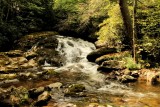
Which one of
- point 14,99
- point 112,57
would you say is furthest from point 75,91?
point 112,57

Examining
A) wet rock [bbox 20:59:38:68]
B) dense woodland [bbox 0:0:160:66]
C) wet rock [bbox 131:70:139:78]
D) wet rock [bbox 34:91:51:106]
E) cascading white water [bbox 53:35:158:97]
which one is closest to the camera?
wet rock [bbox 34:91:51:106]

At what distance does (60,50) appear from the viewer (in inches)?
907

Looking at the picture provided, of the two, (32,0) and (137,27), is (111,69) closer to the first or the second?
(137,27)

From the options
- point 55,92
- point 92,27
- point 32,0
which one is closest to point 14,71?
point 55,92

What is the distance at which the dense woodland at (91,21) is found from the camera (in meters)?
16.0

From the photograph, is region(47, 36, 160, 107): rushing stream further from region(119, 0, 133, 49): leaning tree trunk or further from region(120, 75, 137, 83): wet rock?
region(119, 0, 133, 49): leaning tree trunk

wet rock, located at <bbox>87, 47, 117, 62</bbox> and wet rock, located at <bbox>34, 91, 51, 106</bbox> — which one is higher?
wet rock, located at <bbox>87, 47, 117, 62</bbox>

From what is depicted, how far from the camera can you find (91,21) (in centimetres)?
Result: 2712

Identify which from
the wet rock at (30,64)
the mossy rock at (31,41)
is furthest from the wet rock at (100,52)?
the mossy rock at (31,41)

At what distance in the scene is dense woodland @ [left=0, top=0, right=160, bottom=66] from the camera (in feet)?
52.3

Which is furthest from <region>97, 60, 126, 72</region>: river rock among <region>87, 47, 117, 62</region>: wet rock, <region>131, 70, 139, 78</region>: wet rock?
<region>87, 47, 117, 62</region>: wet rock

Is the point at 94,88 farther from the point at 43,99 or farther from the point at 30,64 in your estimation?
the point at 30,64

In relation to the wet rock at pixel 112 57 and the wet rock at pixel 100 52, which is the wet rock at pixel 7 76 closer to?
the wet rock at pixel 112 57

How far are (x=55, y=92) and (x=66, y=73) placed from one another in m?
4.97
